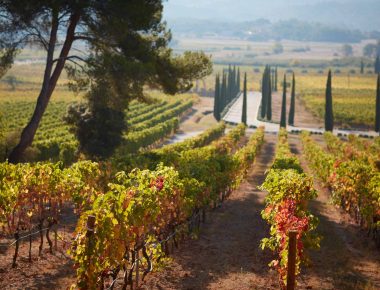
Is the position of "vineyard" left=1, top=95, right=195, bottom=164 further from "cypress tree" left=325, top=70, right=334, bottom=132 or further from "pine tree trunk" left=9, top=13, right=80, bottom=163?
"cypress tree" left=325, top=70, right=334, bottom=132

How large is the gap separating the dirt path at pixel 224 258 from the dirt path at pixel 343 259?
1191mm

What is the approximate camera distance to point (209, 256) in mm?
13336

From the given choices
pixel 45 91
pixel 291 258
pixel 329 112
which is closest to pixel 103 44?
pixel 45 91

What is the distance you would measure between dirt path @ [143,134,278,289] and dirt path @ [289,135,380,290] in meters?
1.19

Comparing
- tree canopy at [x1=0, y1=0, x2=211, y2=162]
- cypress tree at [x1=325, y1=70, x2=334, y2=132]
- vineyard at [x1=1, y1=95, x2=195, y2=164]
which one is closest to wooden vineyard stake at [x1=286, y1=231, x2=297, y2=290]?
tree canopy at [x1=0, y1=0, x2=211, y2=162]

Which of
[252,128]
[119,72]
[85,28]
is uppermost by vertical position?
[85,28]

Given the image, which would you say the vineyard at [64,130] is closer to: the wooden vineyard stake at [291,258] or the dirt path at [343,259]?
the dirt path at [343,259]

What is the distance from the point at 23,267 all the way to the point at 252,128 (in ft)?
186

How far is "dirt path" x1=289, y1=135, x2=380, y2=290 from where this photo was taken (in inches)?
457

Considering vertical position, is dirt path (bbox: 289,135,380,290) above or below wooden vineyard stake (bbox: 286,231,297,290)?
below

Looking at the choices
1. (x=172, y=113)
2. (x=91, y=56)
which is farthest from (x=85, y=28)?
(x=172, y=113)

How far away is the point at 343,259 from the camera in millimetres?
13453

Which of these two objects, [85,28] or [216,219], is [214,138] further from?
[216,219]

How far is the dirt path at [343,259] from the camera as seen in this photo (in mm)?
11608
